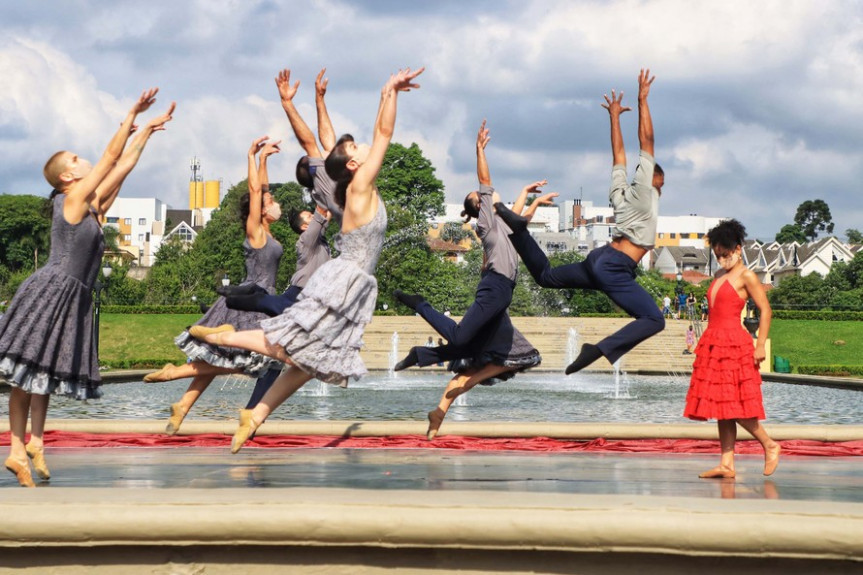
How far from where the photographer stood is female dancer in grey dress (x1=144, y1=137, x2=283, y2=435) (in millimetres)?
8961

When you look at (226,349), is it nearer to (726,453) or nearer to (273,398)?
(273,398)

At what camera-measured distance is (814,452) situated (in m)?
8.71

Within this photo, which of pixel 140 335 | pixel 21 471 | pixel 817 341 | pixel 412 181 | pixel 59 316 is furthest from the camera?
pixel 412 181

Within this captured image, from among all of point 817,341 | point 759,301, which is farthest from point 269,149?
point 817,341

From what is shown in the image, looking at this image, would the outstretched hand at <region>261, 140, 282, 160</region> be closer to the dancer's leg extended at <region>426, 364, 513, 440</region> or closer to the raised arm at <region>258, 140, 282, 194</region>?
the raised arm at <region>258, 140, 282, 194</region>

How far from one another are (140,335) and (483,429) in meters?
47.4

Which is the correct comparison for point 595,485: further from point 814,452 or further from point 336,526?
point 814,452

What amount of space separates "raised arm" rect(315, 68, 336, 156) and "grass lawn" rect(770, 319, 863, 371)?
1680 inches

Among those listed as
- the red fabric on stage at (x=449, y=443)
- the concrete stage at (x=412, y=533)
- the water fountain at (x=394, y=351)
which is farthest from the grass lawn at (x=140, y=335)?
the concrete stage at (x=412, y=533)

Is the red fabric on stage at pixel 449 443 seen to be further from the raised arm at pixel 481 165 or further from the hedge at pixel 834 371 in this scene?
the hedge at pixel 834 371

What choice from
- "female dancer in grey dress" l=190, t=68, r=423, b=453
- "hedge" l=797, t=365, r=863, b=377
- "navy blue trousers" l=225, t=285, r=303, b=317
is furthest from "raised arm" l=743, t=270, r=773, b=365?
"hedge" l=797, t=365, r=863, b=377

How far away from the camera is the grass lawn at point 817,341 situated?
50250 mm

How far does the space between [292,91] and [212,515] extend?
18.9 ft

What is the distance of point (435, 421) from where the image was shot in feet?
30.2
